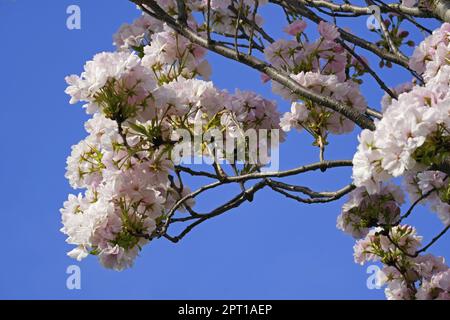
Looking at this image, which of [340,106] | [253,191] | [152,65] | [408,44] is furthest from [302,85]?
[408,44]

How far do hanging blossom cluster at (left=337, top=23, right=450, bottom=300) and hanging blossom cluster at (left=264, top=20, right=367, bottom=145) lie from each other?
38 cm

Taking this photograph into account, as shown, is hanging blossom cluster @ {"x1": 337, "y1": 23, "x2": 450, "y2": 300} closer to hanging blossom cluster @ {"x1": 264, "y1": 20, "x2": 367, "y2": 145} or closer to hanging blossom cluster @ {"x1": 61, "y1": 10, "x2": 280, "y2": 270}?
hanging blossom cluster @ {"x1": 264, "y1": 20, "x2": 367, "y2": 145}

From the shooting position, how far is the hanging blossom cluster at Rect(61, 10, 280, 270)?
2.96 m

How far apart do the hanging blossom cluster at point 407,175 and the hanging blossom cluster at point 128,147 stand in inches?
35.1

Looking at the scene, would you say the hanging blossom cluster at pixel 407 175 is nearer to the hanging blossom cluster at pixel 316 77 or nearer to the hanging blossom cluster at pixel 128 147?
the hanging blossom cluster at pixel 316 77

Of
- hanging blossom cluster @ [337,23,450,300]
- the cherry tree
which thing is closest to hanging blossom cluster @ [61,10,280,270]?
the cherry tree

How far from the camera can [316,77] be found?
135 inches

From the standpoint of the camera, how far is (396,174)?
2359 mm

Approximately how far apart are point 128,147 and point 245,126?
2.74 ft

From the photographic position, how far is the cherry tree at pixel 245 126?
2.47 meters

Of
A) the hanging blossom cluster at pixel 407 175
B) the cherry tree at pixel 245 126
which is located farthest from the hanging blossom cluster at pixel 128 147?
the hanging blossom cluster at pixel 407 175
